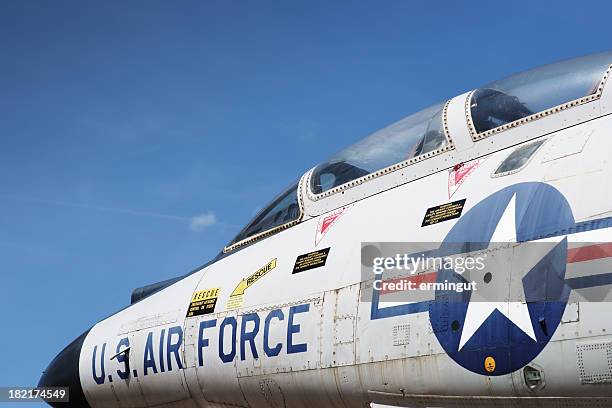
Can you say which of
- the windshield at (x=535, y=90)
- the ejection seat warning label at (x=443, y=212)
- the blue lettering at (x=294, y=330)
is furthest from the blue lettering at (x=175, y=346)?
the windshield at (x=535, y=90)

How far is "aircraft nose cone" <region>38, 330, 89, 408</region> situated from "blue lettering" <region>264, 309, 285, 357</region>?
12.1 feet

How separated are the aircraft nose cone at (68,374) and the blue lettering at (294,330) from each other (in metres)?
4.04

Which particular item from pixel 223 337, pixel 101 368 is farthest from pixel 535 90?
pixel 101 368

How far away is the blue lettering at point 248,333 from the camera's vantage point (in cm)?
788

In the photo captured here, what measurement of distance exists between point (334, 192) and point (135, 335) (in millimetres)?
→ 3238

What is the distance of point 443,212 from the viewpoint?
666cm

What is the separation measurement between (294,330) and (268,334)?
0.39 m

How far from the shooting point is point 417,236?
22.1ft

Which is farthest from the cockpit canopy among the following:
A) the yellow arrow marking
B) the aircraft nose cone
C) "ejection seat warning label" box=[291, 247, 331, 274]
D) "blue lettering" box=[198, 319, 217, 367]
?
the aircraft nose cone

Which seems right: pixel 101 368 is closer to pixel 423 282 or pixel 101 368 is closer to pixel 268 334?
pixel 268 334

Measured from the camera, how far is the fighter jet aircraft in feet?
17.9

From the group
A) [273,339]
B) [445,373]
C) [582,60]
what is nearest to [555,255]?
[445,373]

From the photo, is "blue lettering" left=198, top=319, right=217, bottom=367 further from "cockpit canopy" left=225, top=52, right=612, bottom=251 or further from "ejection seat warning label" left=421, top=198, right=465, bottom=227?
"ejection seat warning label" left=421, top=198, right=465, bottom=227

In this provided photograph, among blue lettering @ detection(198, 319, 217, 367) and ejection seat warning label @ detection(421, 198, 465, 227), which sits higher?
ejection seat warning label @ detection(421, 198, 465, 227)
